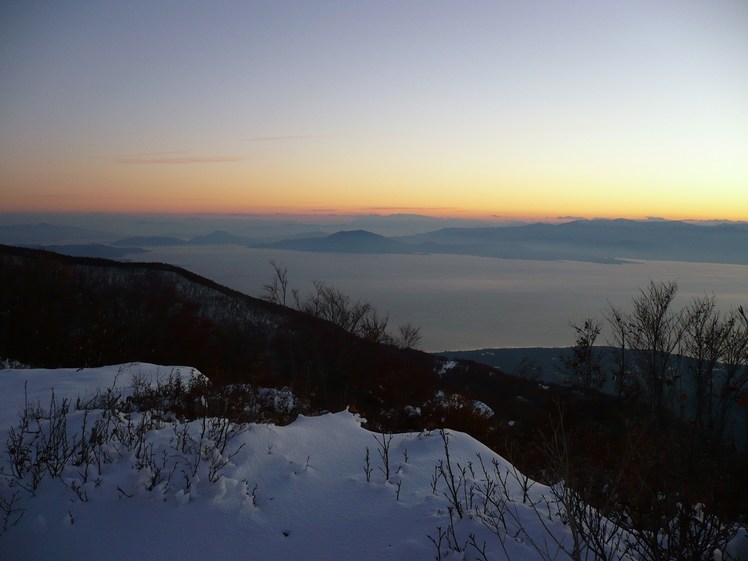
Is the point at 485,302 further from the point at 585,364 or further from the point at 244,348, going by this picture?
the point at 244,348

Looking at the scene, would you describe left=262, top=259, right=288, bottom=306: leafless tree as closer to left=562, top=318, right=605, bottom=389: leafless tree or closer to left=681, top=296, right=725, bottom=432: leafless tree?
left=562, top=318, right=605, bottom=389: leafless tree

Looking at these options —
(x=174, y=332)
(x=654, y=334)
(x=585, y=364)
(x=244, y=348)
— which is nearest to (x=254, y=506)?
(x=174, y=332)

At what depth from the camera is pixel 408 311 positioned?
129250mm

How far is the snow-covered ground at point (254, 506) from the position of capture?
3.72 meters

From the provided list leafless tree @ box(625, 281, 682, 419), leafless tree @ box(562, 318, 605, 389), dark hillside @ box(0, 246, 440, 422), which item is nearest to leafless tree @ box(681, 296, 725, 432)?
leafless tree @ box(625, 281, 682, 419)

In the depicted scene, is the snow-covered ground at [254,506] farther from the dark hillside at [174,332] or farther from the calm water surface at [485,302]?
the calm water surface at [485,302]

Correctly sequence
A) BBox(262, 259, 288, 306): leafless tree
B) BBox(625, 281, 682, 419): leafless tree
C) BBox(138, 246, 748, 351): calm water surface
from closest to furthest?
BBox(625, 281, 682, 419): leafless tree < BBox(262, 259, 288, 306): leafless tree < BBox(138, 246, 748, 351): calm water surface

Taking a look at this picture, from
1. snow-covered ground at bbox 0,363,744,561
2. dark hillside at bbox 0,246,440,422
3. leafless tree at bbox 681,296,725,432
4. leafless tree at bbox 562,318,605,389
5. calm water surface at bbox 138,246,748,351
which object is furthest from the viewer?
calm water surface at bbox 138,246,748,351

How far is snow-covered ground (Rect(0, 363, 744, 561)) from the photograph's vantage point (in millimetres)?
3721

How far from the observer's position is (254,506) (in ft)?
14.1

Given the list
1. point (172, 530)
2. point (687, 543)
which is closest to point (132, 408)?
point (172, 530)

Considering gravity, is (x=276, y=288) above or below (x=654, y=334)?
below

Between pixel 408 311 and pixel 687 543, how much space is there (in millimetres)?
126446

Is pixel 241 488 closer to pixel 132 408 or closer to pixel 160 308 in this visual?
pixel 132 408
